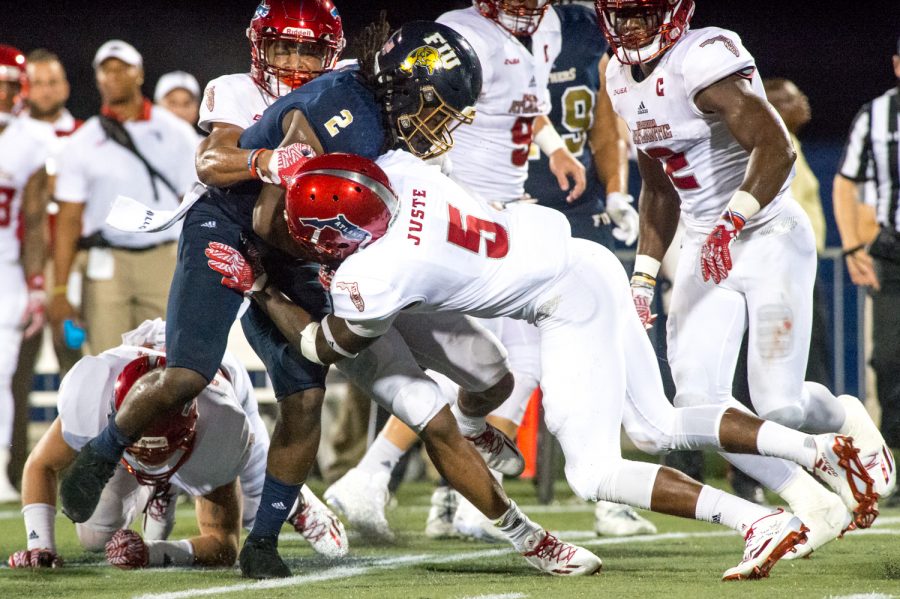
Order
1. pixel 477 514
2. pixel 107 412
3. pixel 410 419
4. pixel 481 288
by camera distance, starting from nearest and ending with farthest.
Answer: pixel 481 288, pixel 410 419, pixel 107 412, pixel 477 514

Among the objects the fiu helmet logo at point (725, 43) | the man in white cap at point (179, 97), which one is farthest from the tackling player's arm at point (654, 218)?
the man in white cap at point (179, 97)

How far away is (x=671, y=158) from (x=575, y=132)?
4.09ft

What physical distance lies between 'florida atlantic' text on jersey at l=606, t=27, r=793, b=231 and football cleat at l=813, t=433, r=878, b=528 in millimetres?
911

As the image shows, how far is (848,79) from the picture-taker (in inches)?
417

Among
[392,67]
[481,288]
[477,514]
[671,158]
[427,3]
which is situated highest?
[427,3]

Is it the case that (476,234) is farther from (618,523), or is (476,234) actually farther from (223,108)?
(618,523)

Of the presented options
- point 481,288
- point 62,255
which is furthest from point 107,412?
point 62,255

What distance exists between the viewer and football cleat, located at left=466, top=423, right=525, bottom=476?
13.9 feet

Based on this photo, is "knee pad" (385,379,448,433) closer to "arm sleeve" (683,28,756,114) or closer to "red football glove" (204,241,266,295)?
"red football glove" (204,241,266,295)

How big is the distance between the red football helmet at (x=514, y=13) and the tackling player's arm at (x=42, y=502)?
225 cm

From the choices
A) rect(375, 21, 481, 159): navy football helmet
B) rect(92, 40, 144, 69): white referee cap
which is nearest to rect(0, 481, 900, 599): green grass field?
rect(375, 21, 481, 159): navy football helmet

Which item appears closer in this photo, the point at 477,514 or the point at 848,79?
the point at 477,514

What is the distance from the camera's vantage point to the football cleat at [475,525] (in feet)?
15.9

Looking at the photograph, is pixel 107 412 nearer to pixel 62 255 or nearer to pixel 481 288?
pixel 481 288
